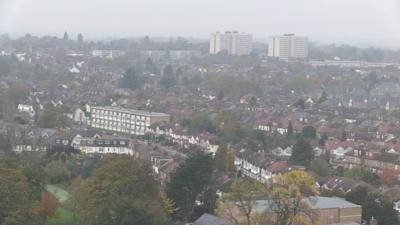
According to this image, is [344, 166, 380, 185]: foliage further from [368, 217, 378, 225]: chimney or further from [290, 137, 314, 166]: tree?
[368, 217, 378, 225]: chimney

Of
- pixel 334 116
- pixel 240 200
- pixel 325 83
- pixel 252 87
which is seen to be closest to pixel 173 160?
pixel 240 200

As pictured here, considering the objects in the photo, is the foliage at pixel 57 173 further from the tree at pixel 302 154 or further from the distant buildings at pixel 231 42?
the distant buildings at pixel 231 42

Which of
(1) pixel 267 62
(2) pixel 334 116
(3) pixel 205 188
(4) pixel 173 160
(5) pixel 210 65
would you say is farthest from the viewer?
(1) pixel 267 62

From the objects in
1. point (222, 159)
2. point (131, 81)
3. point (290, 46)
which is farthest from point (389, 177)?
point (290, 46)

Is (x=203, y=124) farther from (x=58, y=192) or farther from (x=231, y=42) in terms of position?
(x=231, y=42)

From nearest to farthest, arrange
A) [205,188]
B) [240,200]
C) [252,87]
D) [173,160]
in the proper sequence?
[240,200]
[205,188]
[173,160]
[252,87]

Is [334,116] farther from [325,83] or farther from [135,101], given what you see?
[325,83]

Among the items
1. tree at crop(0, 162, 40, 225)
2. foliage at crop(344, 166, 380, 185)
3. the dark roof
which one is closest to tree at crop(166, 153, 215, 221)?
the dark roof
